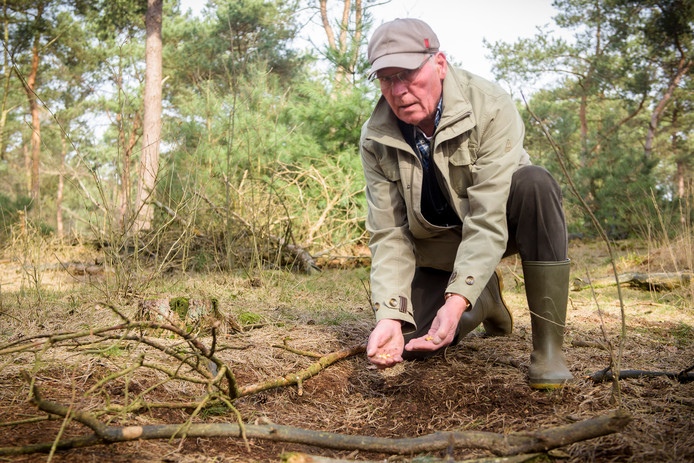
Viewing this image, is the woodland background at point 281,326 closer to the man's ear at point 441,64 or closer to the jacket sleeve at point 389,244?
the jacket sleeve at point 389,244

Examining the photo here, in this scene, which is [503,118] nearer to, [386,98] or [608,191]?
[386,98]

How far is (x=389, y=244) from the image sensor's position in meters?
2.41

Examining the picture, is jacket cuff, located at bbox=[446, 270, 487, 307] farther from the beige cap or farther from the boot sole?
the beige cap

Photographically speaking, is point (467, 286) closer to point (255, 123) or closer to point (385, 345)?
point (385, 345)

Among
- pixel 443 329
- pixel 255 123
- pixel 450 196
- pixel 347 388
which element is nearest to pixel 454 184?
pixel 450 196

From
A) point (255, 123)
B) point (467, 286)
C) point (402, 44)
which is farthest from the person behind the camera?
point (255, 123)

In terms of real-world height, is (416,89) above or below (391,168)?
above

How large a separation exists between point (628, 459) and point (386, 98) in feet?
5.48

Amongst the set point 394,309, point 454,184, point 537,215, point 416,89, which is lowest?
point 394,309

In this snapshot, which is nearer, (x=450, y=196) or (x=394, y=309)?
(x=394, y=309)

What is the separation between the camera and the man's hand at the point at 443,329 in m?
1.81

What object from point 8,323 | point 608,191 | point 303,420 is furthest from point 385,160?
point 608,191

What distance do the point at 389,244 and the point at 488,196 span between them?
54 centimetres

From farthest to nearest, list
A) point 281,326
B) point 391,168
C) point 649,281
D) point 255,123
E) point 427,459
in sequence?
point 255,123, point 649,281, point 281,326, point 391,168, point 427,459
